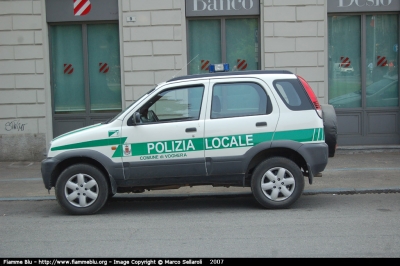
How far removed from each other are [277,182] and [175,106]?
1751 mm

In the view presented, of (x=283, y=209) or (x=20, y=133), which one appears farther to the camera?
(x=20, y=133)

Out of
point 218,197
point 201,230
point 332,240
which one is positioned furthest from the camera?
point 218,197

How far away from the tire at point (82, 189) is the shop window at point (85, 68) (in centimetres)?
602

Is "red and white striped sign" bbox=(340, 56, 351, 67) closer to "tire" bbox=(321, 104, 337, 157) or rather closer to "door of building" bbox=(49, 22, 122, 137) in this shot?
"door of building" bbox=(49, 22, 122, 137)

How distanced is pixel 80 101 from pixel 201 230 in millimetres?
7797

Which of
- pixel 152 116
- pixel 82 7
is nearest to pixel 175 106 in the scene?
pixel 152 116

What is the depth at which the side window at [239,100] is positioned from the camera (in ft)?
25.8

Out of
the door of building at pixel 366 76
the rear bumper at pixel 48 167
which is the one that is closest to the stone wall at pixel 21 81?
the rear bumper at pixel 48 167

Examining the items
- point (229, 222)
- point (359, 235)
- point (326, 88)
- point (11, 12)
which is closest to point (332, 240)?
point (359, 235)

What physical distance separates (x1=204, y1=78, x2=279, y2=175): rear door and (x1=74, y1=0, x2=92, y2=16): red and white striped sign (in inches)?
260

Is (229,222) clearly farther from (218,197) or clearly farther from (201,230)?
(218,197)

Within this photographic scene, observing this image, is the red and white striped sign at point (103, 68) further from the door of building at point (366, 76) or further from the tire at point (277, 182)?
the tire at point (277, 182)

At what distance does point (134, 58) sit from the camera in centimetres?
1322

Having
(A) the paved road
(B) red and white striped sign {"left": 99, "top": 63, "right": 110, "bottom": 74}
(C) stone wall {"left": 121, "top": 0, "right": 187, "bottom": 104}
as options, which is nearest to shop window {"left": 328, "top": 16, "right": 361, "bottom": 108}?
(C) stone wall {"left": 121, "top": 0, "right": 187, "bottom": 104}
